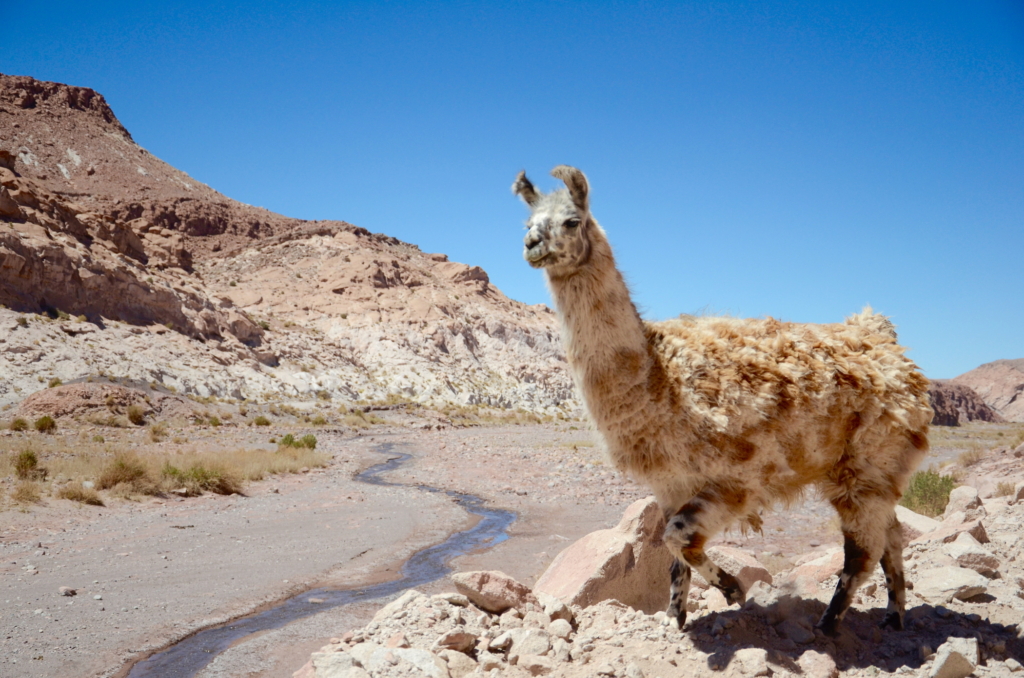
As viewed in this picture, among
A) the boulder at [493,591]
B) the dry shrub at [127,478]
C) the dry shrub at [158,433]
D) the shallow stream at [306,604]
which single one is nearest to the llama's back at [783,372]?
the boulder at [493,591]

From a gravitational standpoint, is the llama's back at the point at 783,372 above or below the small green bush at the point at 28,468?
above

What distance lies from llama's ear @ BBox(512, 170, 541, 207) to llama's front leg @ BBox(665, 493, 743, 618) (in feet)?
7.48

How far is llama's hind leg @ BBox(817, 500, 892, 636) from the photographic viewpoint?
4.45 meters

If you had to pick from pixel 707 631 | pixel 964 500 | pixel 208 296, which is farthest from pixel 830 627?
pixel 208 296

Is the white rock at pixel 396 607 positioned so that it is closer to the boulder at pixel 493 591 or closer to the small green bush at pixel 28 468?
the boulder at pixel 493 591

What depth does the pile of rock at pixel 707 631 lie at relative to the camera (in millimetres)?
4094

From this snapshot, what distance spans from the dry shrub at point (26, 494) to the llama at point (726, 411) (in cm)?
1186

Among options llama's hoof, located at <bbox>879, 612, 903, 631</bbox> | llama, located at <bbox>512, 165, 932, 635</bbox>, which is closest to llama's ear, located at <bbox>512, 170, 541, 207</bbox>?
llama, located at <bbox>512, 165, 932, 635</bbox>

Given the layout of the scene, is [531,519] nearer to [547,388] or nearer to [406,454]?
[406,454]

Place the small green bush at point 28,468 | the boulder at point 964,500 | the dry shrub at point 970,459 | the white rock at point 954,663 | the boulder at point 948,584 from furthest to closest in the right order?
the dry shrub at point 970,459, the small green bush at point 28,468, the boulder at point 964,500, the boulder at point 948,584, the white rock at point 954,663

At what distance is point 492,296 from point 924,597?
257 ft

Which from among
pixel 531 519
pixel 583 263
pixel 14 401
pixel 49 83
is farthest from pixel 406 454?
pixel 49 83

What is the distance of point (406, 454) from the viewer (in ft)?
86.7

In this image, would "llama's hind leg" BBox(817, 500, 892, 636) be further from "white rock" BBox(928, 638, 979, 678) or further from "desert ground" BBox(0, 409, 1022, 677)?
"desert ground" BBox(0, 409, 1022, 677)
